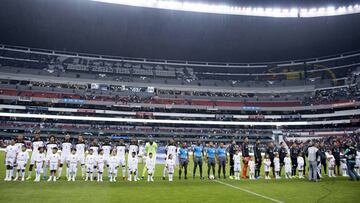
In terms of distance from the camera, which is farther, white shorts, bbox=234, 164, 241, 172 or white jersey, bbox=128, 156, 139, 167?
white shorts, bbox=234, 164, 241, 172

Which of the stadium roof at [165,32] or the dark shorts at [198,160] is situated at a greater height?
the stadium roof at [165,32]

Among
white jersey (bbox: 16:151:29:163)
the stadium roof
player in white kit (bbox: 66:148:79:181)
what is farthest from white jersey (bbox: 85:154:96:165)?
the stadium roof

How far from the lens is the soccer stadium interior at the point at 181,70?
1950 inches

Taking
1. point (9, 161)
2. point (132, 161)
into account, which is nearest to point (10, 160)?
point (9, 161)

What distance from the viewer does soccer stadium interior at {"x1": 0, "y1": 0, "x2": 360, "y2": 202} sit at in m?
49.5

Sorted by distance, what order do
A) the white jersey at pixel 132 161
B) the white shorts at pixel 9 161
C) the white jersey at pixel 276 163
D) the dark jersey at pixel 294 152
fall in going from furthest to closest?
the dark jersey at pixel 294 152, the white jersey at pixel 276 163, the white jersey at pixel 132 161, the white shorts at pixel 9 161

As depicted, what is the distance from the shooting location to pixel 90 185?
14.4m

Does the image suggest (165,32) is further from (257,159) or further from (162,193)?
(162,193)

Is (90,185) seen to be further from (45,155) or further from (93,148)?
(45,155)

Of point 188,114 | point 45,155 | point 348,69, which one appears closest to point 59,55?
point 188,114

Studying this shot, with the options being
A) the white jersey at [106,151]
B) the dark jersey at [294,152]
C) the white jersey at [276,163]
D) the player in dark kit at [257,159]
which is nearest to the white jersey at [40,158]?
the white jersey at [106,151]

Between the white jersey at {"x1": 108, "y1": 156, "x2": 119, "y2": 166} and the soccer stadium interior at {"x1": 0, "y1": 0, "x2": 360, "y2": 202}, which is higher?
the soccer stadium interior at {"x1": 0, "y1": 0, "x2": 360, "y2": 202}

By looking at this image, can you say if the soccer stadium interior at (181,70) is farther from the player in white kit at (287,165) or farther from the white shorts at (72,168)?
the white shorts at (72,168)

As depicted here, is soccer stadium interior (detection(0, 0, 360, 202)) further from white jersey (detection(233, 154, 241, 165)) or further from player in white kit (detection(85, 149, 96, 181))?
player in white kit (detection(85, 149, 96, 181))
